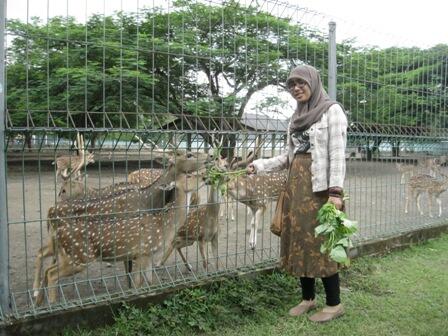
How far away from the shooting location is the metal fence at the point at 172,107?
3668 mm

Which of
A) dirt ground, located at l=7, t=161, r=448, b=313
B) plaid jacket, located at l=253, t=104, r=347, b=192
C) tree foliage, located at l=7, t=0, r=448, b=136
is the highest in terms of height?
tree foliage, located at l=7, t=0, r=448, b=136

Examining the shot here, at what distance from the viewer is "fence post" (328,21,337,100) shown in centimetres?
541

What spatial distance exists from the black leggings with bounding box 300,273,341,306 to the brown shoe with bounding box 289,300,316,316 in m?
0.04

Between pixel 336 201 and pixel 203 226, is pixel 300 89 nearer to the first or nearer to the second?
pixel 336 201

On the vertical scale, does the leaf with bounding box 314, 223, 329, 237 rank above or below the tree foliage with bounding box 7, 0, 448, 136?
below

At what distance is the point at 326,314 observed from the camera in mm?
3834

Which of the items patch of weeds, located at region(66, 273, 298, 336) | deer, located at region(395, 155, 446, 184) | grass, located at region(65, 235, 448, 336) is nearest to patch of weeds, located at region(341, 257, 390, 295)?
grass, located at region(65, 235, 448, 336)

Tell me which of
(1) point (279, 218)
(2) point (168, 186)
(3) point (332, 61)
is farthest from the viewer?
(3) point (332, 61)

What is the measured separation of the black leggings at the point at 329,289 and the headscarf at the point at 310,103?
A: 121 cm

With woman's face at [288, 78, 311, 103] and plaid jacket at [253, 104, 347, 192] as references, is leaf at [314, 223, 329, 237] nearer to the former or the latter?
plaid jacket at [253, 104, 347, 192]

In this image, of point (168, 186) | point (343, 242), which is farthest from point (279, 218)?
point (168, 186)

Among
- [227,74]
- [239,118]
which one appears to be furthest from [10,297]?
[227,74]

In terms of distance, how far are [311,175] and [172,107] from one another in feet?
6.45

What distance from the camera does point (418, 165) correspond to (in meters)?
7.83
